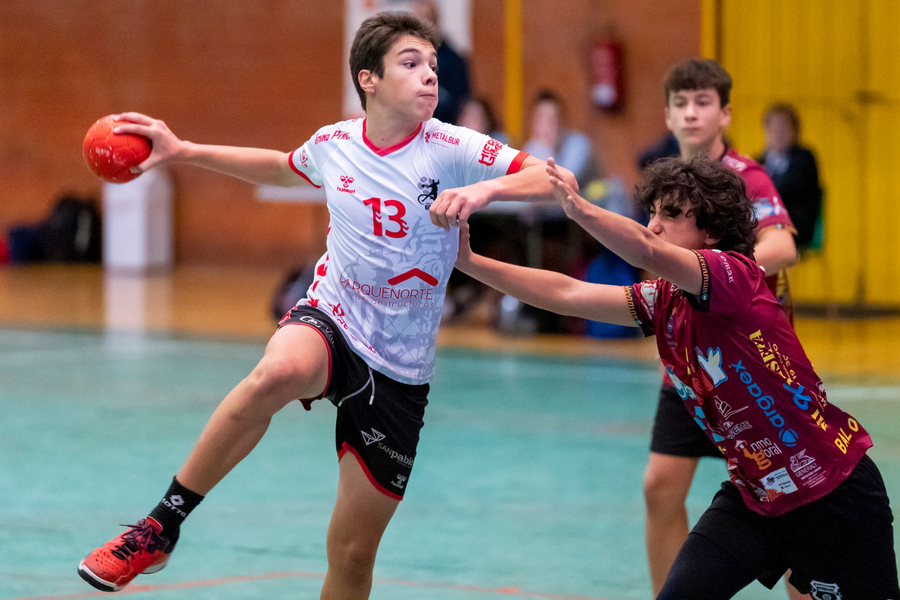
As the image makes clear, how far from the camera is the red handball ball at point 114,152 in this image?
363 cm

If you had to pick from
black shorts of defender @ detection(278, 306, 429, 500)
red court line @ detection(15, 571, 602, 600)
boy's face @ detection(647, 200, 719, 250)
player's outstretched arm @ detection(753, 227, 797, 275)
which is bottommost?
red court line @ detection(15, 571, 602, 600)

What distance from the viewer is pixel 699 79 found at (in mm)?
4020

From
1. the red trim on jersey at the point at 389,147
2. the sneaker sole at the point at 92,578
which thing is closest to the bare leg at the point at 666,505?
the red trim on jersey at the point at 389,147

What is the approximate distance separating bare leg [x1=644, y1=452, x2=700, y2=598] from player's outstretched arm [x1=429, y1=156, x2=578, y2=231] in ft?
3.65

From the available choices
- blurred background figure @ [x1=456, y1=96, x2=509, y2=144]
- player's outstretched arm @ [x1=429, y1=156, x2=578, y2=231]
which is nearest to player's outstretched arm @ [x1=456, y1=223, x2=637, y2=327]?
player's outstretched arm @ [x1=429, y1=156, x2=578, y2=231]

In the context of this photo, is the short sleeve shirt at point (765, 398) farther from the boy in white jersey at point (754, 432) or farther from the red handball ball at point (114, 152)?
the red handball ball at point (114, 152)

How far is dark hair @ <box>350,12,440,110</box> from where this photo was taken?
3.45 m

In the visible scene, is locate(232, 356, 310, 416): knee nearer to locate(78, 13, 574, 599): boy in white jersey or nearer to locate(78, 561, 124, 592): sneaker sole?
locate(78, 13, 574, 599): boy in white jersey

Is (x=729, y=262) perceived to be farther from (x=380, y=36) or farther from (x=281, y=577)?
(x=281, y=577)

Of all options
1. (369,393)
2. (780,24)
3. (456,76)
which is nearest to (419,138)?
(369,393)

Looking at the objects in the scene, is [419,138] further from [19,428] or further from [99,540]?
[19,428]

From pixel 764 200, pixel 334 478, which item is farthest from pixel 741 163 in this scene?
pixel 334 478

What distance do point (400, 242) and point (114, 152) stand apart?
39.0 inches

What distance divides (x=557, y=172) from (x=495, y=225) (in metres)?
7.95
